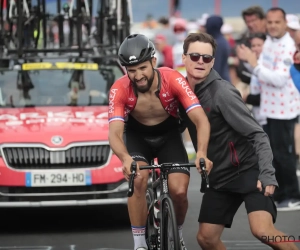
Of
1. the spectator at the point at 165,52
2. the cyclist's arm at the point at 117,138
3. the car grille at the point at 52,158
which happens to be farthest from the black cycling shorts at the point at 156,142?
the spectator at the point at 165,52

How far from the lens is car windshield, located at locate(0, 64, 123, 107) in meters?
11.3

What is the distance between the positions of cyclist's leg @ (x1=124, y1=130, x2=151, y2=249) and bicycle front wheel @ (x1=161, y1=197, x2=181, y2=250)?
327 mm

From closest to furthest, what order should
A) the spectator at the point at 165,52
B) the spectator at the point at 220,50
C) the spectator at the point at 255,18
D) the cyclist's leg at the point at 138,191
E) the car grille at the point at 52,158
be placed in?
the cyclist's leg at the point at 138,191
the car grille at the point at 52,158
the spectator at the point at 220,50
the spectator at the point at 255,18
the spectator at the point at 165,52

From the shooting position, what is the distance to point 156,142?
7805 mm

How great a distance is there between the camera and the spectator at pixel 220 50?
13578 millimetres

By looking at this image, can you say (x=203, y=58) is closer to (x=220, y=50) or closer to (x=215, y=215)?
(x=215, y=215)

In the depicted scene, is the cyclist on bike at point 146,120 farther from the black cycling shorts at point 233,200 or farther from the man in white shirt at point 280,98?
the man in white shirt at point 280,98

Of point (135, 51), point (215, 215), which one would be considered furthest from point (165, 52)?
point (215, 215)

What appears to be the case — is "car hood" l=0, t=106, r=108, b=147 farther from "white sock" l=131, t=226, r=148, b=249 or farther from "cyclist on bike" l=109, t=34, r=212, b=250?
"white sock" l=131, t=226, r=148, b=249

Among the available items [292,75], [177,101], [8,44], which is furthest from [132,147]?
[8,44]

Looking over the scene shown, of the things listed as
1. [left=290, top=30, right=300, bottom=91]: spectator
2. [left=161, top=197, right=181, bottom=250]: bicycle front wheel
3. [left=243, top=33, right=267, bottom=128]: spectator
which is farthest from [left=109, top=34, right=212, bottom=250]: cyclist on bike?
[left=243, top=33, right=267, bottom=128]: spectator

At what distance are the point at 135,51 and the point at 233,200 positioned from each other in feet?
4.32

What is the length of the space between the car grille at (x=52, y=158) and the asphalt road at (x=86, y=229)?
0.71 metres

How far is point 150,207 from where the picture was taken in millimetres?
7930
